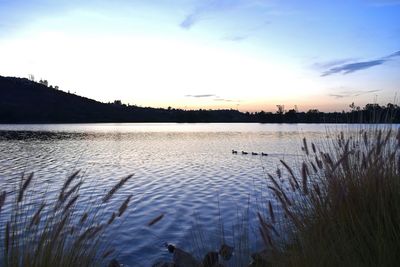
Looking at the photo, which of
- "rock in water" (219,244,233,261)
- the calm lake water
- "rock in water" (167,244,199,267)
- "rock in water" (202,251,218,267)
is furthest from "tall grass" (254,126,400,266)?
"rock in water" (167,244,199,267)

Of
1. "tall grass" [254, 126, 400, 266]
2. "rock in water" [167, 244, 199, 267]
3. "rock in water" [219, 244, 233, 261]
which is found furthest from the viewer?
"rock in water" [167, 244, 199, 267]

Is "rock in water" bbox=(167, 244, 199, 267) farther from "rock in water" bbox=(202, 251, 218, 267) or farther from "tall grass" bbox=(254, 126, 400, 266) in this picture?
"tall grass" bbox=(254, 126, 400, 266)

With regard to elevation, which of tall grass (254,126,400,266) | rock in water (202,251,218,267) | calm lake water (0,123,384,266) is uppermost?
tall grass (254,126,400,266)

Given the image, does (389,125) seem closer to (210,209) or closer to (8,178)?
(210,209)

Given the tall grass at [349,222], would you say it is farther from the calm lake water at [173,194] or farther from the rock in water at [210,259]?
the rock in water at [210,259]

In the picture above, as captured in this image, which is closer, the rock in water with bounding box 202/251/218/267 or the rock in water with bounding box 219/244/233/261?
the rock in water with bounding box 219/244/233/261

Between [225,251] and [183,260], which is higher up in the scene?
[225,251]

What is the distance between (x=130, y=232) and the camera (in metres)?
12.4

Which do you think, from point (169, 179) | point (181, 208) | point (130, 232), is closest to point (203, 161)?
point (169, 179)

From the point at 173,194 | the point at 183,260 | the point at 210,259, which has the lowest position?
the point at 173,194

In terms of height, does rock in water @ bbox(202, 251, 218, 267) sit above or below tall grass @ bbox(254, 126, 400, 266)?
below

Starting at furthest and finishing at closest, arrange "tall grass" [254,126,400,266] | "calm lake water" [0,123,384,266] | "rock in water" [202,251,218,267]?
"calm lake water" [0,123,384,266], "rock in water" [202,251,218,267], "tall grass" [254,126,400,266]

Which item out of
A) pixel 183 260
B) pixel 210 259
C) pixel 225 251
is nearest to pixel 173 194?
pixel 183 260

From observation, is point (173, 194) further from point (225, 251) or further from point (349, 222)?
point (349, 222)
